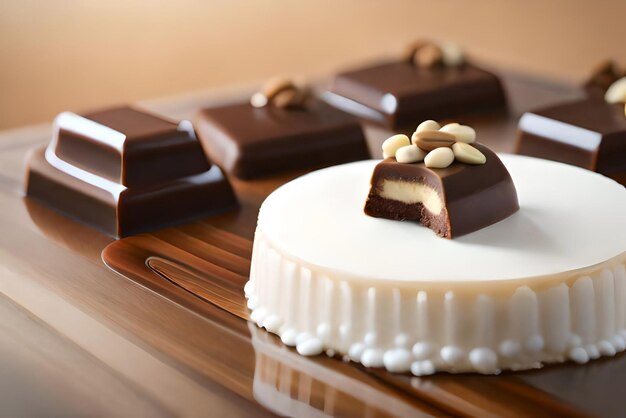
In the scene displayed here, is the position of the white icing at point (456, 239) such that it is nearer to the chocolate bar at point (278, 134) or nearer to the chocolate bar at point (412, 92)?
the chocolate bar at point (278, 134)

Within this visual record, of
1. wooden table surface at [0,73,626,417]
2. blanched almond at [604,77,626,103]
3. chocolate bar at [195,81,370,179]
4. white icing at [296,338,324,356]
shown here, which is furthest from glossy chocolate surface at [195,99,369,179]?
white icing at [296,338,324,356]

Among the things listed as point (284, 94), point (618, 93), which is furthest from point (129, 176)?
point (618, 93)

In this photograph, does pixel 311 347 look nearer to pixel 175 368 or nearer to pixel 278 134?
pixel 175 368

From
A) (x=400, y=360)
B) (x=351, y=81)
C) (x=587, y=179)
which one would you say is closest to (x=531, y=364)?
(x=400, y=360)

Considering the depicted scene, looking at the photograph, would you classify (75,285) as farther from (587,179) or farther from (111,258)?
(587,179)

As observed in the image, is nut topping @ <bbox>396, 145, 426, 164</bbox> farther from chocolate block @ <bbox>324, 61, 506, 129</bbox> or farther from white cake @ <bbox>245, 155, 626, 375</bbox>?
chocolate block @ <bbox>324, 61, 506, 129</bbox>
